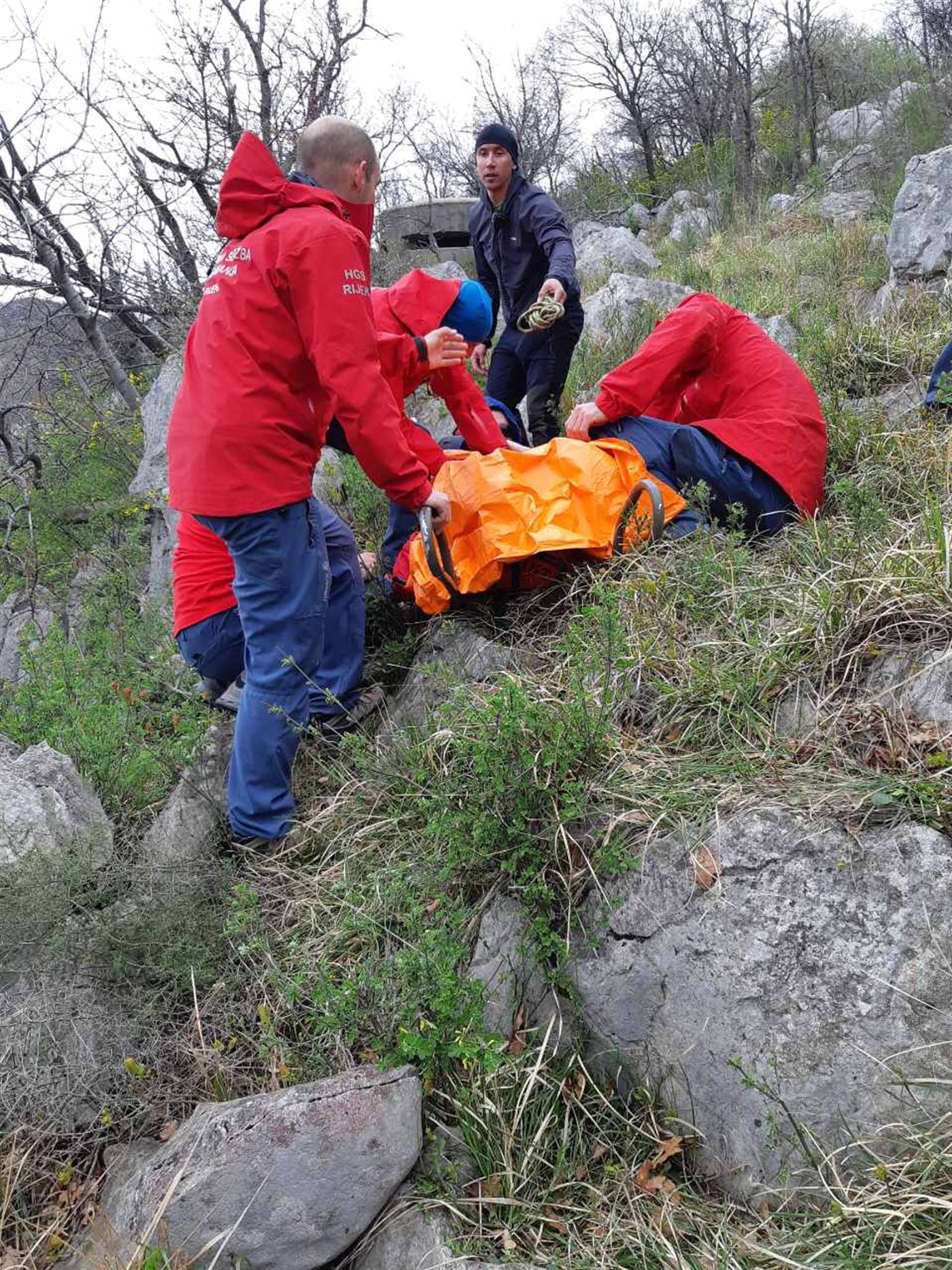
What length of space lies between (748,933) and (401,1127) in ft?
2.78

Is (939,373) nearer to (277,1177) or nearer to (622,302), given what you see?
(622,302)

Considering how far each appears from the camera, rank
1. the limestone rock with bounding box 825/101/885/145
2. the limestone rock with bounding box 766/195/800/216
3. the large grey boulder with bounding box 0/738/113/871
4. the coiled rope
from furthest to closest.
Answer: the limestone rock with bounding box 825/101/885/145 → the limestone rock with bounding box 766/195/800/216 → the coiled rope → the large grey boulder with bounding box 0/738/113/871

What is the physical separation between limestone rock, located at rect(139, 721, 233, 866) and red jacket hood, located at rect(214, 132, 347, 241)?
1670mm

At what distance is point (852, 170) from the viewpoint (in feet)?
35.0

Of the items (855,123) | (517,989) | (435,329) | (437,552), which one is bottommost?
(517,989)

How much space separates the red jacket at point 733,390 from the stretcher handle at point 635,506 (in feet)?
1.43

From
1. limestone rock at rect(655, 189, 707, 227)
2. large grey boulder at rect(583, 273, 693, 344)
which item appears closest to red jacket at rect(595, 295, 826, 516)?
large grey boulder at rect(583, 273, 693, 344)

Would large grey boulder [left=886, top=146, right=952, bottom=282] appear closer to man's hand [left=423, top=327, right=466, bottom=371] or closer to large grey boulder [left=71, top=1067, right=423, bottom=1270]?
man's hand [left=423, top=327, right=466, bottom=371]


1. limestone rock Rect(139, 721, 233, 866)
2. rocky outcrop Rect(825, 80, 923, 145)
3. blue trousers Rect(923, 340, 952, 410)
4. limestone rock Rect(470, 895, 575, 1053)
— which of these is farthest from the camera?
rocky outcrop Rect(825, 80, 923, 145)

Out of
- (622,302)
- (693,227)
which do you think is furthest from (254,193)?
(693,227)

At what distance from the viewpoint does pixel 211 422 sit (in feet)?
9.06

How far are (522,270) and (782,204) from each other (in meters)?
6.52

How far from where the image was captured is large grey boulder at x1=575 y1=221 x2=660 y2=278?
9.37 meters

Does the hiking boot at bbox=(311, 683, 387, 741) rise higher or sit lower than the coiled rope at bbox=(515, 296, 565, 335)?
lower
